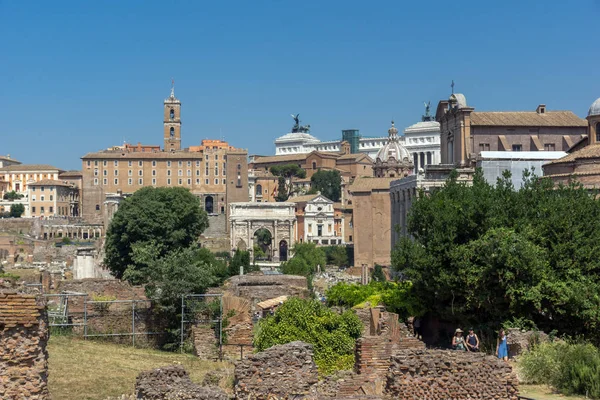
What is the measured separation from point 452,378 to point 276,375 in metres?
1.95

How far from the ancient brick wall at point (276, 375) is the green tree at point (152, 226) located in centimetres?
2774

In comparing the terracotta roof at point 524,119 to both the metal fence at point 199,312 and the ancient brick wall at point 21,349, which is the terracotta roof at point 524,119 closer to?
the metal fence at point 199,312

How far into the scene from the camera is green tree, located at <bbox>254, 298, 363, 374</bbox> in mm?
15062

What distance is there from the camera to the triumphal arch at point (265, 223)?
286 feet

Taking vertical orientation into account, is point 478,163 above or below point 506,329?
above

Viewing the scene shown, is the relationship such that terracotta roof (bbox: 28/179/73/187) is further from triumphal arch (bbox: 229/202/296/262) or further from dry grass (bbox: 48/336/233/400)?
dry grass (bbox: 48/336/233/400)

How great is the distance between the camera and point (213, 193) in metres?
103

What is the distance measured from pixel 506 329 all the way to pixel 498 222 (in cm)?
294

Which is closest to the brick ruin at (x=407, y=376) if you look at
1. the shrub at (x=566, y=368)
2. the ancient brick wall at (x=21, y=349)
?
the shrub at (x=566, y=368)

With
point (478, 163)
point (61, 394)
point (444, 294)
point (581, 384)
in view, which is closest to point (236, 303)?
point (444, 294)

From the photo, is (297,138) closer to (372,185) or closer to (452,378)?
(372,185)

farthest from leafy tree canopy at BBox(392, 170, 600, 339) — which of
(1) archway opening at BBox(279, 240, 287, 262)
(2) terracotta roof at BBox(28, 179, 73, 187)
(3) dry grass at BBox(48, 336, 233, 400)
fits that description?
(2) terracotta roof at BBox(28, 179, 73, 187)

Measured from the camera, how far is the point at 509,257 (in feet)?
56.0

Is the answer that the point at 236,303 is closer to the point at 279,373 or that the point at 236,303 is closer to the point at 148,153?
the point at 279,373
